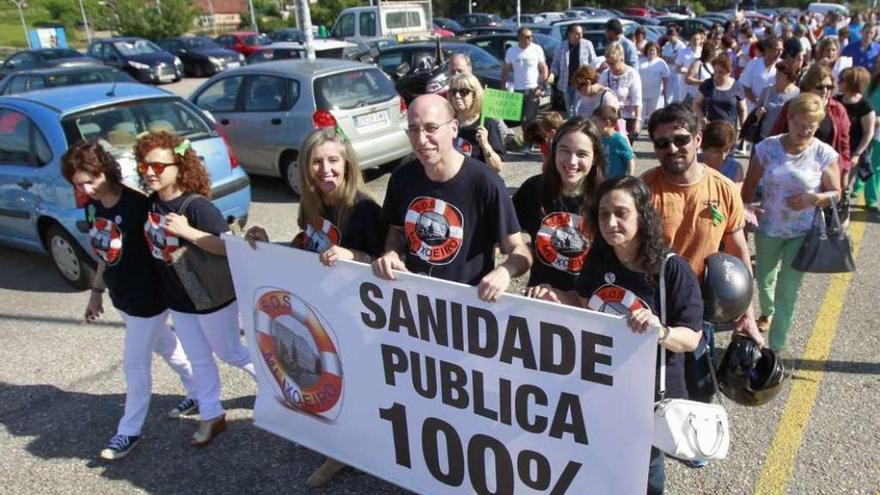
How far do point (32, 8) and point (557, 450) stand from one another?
85.8m

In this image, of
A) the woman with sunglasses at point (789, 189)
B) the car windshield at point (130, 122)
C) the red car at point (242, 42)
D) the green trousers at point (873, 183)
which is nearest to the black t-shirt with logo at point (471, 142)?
the woman with sunglasses at point (789, 189)

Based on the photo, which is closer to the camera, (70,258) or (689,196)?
(689,196)

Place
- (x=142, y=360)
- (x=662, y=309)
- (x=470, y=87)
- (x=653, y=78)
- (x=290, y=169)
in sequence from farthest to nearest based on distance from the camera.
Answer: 1. (x=653, y=78)
2. (x=290, y=169)
3. (x=470, y=87)
4. (x=142, y=360)
5. (x=662, y=309)

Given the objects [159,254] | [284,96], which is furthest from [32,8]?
[159,254]

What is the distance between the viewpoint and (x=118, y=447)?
132 inches

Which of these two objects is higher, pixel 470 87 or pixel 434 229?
pixel 470 87

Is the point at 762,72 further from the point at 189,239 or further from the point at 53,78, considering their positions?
the point at 53,78

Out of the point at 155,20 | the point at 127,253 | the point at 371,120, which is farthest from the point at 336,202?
the point at 155,20

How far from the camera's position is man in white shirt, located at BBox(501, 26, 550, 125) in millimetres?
9703

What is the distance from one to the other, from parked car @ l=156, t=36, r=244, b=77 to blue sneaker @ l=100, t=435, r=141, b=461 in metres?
23.1

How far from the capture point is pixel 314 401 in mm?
3020

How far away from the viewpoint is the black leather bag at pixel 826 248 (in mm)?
3500

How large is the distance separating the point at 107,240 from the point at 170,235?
1.22 ft

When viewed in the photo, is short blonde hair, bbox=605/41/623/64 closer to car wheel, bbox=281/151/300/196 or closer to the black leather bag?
car wheel, bbox=281/151/300/196
